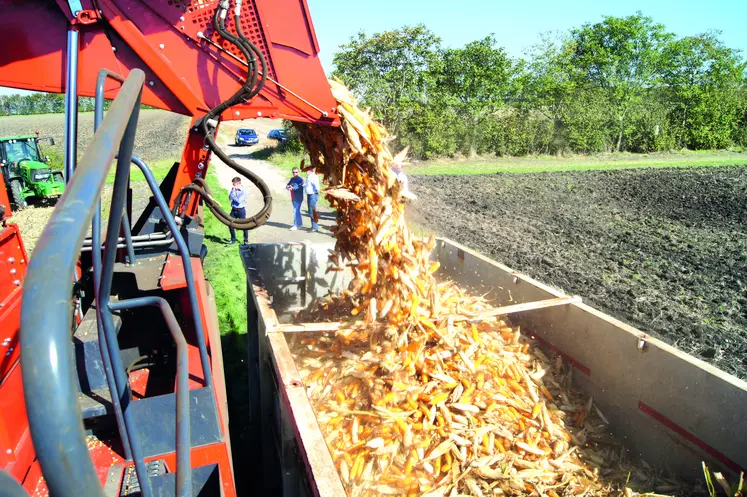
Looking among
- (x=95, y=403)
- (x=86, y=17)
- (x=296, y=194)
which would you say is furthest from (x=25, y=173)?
(x=95, y=403)

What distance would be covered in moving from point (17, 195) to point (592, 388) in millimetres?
16915

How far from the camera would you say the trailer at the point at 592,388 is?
2627mm

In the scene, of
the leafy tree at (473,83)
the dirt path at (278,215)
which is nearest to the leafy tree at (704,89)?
the leafy tree at (473,83)

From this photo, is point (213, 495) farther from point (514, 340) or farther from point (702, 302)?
point (702, 302)

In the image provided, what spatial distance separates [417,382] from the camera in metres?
3.29

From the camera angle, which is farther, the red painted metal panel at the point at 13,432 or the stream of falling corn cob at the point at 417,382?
the stream of falling corn cob at the point at 417,382

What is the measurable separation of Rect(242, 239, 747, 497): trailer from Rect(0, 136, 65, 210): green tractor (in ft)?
46.2

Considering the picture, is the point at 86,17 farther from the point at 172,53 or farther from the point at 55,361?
the point at 55,361

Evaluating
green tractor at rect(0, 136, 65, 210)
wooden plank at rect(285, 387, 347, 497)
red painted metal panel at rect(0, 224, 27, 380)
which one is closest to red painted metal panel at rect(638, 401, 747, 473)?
wooden plank at rect(285, 387, 347, 497)

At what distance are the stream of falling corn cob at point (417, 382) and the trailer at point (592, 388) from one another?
0.18 meters

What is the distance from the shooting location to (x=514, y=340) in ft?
13.4

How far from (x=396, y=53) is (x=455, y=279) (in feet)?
81.1

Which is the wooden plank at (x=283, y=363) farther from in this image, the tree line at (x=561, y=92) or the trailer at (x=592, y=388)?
the tree line at (x=561, y=92)

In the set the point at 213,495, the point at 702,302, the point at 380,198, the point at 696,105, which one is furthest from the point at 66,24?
the point at 696,105
